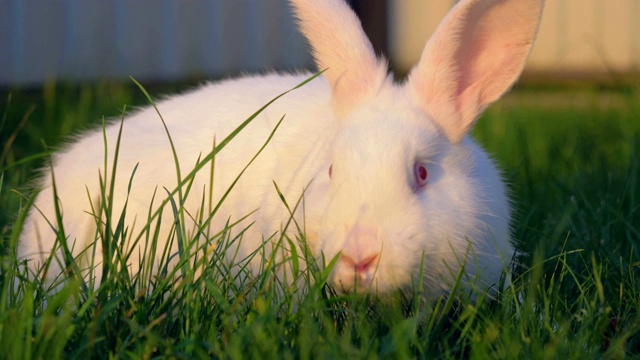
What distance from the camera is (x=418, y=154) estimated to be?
2809mm

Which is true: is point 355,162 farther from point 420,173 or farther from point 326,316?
point 326,316

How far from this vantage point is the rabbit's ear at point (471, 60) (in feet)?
9.82

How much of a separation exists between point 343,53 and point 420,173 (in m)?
0.53

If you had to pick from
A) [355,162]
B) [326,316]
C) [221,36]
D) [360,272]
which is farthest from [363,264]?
[221,36]

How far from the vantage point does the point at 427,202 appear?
269 cm

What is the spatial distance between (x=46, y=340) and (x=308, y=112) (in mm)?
1509

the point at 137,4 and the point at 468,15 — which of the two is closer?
the point at 468,15

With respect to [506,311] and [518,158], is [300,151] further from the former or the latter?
[518,158]

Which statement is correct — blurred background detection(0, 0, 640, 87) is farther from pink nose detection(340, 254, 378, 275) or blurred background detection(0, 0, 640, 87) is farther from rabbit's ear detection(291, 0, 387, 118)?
pink nose detection(340, 254, 378, 275)

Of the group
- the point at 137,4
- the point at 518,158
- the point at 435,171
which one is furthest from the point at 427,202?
the point at 137,4

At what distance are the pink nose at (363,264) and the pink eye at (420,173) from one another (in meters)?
0.41

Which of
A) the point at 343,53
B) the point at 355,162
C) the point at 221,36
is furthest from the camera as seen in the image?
the point at 221,36

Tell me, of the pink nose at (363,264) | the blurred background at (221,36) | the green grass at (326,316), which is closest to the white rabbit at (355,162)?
the pink nose at (363,264)

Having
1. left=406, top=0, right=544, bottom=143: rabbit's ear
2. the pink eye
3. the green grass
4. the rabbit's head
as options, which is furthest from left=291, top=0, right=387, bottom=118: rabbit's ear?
the green grass
